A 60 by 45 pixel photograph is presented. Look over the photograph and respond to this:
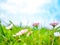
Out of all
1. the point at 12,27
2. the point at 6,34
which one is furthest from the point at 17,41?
the point at 12,27

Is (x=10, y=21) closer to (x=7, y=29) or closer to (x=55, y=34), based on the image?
(x=7, y=29)

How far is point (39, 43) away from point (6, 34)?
46 cm

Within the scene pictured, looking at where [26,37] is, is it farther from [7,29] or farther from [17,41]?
[7,29]

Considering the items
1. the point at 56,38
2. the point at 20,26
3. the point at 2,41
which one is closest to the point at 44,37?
the point at 56,38

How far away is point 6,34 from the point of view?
2.86m

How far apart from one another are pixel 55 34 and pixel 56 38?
0.48ft

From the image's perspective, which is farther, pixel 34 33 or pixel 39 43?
pixel 34 33

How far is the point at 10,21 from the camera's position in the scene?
2.94 metres

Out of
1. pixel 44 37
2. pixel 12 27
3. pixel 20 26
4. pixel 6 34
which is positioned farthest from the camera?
pixel 20 26

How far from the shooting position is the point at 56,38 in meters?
2.65

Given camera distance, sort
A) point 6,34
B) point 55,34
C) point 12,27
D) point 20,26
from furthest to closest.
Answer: point 20,26, point 12,27, point 6,34, point 55,34

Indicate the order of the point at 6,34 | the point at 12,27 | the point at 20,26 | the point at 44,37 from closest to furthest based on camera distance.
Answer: the point at 44,37 → the point at 6,34 → the point at 12,27 → the point at 20,26

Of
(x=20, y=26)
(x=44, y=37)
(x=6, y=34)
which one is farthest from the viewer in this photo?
(x=20, y=26)

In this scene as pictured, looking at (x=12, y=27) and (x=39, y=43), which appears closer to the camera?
(x=39, y=43)
